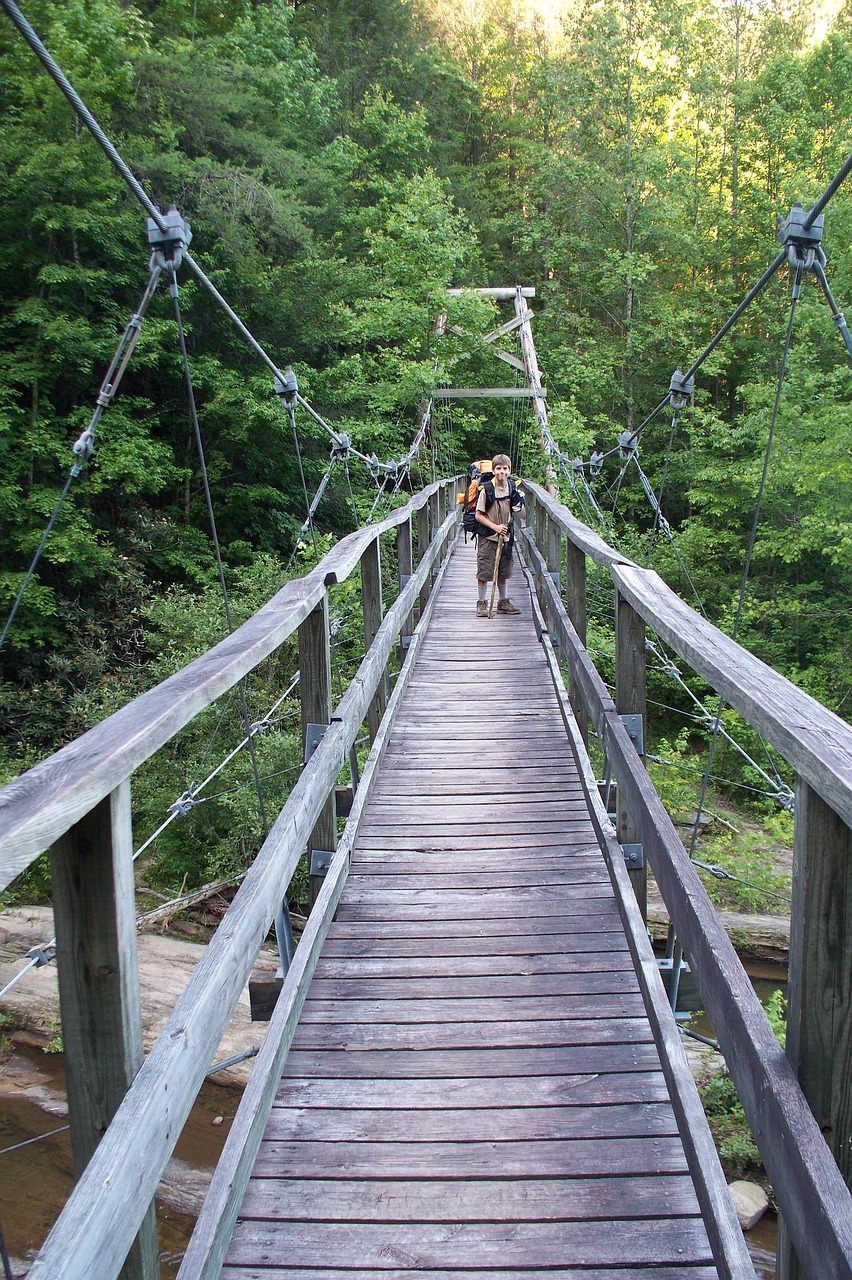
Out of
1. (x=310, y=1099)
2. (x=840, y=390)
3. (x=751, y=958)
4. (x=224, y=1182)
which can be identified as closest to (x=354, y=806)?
(x=310, y=1099)

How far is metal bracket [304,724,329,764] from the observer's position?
262 centimetres

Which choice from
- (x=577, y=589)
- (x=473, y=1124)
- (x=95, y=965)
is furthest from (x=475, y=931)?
(x=577, y=589)

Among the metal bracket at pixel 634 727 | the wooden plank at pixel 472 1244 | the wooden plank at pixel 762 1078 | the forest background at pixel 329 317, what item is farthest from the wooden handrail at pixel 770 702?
the forest background at pixel 329 317

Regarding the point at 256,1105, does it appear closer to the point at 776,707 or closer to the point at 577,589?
the point at 776,707

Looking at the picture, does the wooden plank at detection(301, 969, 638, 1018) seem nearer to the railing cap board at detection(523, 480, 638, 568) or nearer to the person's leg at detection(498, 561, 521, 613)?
the railing cap board at detection(523, 480, 638, 568)

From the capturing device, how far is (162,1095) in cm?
112

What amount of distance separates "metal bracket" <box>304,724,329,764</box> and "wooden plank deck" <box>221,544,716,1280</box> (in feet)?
1.77

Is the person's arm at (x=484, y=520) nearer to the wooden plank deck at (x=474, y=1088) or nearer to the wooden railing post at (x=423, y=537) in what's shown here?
the wooden railing post at (x=423, y=537)

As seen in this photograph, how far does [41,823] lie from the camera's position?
2.95ft

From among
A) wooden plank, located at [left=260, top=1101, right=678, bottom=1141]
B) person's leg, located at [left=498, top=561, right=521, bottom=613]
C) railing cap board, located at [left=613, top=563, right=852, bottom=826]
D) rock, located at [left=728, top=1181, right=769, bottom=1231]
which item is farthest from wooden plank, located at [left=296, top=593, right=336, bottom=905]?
person's leg, located at [left=498, top=561, right=521, bottom=613]

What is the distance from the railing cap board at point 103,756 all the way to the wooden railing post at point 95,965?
47 mm

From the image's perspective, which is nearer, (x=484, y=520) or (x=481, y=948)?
(x=481, y=948)

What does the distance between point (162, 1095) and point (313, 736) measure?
A: 1.53 m

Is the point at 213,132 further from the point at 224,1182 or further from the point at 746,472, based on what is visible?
the point at 224,1182
